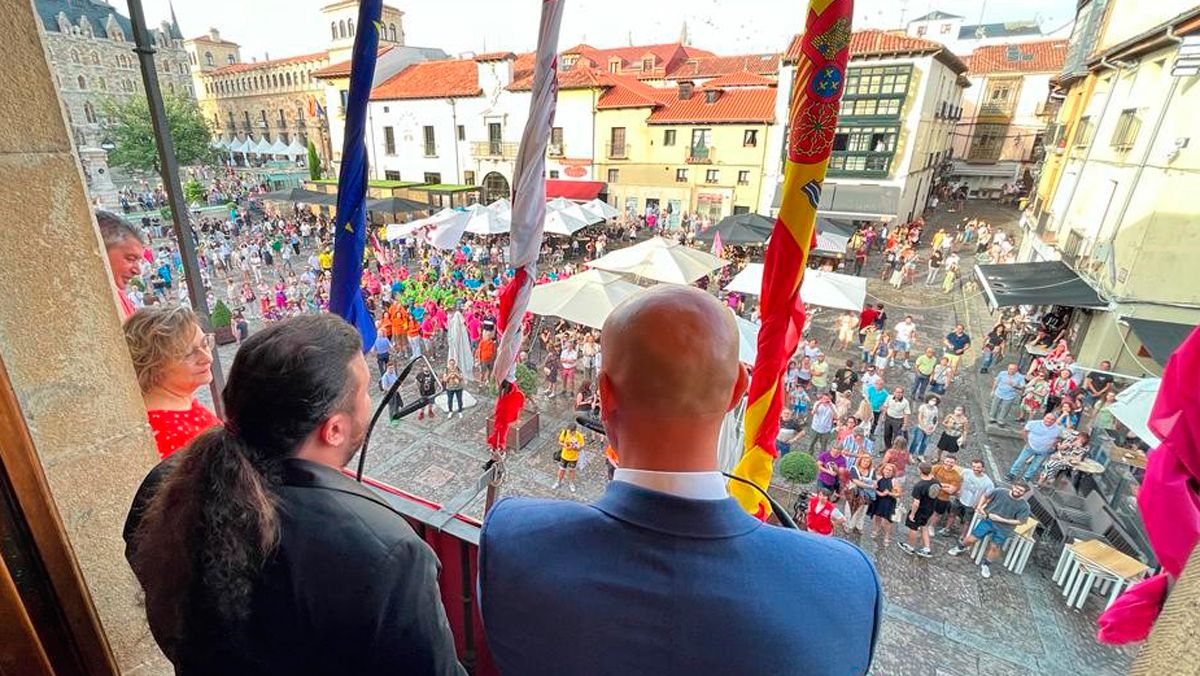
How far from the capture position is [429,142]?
32031 millimetres

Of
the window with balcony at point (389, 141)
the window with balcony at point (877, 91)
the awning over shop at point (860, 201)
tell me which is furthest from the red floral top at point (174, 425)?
the window with balcony at point (389, 141)

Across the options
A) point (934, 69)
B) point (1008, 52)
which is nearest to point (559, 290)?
point (934, 69)

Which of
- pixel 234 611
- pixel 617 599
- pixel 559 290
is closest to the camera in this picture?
pixel 617 599

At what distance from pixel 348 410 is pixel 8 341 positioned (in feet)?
3.39

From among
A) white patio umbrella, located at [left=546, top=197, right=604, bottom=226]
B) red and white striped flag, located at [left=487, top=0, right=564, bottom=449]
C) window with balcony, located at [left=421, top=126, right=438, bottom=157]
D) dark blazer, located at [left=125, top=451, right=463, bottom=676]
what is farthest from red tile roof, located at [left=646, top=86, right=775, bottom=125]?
dark blazer, located at [left=125, top=451, right=463, bottom=676]

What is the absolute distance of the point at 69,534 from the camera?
1.74m

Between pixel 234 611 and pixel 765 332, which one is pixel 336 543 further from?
pixel 765 332

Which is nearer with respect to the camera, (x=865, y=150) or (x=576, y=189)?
(x=865, y=150)

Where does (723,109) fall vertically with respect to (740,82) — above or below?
below

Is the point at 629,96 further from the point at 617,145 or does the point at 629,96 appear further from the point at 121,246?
the point at 121,246

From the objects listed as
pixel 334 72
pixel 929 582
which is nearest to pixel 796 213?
pixel 929 582

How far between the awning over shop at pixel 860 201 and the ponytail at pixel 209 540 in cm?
2478

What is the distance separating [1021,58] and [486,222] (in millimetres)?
42940

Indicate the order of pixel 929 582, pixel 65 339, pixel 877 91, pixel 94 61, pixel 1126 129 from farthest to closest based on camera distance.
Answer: pixel 94 61, pixel 877 91, pixel 1126 129, pixel 929 582, pixel 65 339
